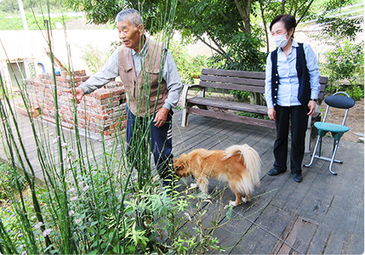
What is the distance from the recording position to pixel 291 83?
2283 millimetres

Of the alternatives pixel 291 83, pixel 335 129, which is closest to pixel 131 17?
pixel 291 83

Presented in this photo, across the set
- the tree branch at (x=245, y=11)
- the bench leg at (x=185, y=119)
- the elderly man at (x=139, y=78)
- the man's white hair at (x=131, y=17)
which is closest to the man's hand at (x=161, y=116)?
the elderly man at (x=139, y=78)

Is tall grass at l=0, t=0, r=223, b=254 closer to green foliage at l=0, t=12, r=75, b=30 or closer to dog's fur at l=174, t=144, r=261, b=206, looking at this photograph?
green foliage at l=0, t=12, r=75, b=30

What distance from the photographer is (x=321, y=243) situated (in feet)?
5.70

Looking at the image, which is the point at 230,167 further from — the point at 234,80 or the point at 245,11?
the point at 245,11

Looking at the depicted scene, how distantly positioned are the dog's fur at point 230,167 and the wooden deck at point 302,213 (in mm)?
158

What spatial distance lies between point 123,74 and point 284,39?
141 cm

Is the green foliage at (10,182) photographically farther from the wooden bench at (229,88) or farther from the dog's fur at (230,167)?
the wooden bench at (229,88)

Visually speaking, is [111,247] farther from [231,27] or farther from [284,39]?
[231,27]

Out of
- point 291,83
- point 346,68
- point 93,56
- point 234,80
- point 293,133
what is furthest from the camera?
point 346,68

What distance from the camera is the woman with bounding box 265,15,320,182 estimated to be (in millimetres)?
2182

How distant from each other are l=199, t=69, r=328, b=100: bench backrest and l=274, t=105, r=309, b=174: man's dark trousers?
1.42m

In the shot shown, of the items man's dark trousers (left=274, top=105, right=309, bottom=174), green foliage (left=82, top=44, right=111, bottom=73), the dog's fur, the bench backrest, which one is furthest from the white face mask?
the bench backrest

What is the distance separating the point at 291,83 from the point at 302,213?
114cm
